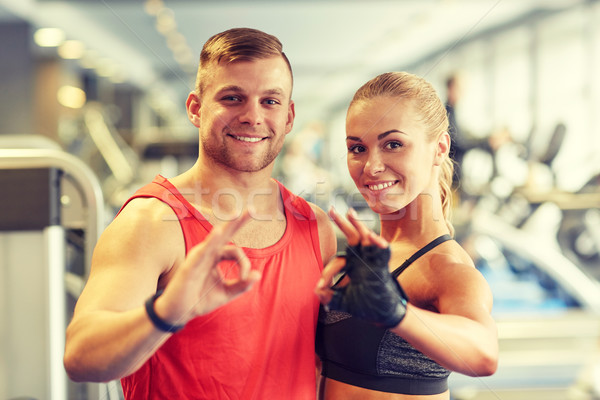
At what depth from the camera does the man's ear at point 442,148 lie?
1247 mm

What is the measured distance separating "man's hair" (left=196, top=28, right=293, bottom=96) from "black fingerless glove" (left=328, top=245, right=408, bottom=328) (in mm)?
507

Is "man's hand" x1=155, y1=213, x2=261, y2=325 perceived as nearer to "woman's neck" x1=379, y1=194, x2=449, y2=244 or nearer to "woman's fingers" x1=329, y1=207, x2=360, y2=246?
"woman's fingers" x1=329, y1=207, x2=360, y2=246

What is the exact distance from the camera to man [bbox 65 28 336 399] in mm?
1089

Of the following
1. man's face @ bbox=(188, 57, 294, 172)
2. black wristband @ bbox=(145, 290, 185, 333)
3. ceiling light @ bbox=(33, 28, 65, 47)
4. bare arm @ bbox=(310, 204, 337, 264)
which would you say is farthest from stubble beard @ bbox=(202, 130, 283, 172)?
ceiling light @ bbox=(33, 28, 65, 47)

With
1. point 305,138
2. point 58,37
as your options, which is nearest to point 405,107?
point 305,138

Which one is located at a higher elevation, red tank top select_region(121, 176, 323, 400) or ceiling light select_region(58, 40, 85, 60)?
ceiling light select_region(58, 40, 85, 60)

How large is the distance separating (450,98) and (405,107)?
3.28 meters

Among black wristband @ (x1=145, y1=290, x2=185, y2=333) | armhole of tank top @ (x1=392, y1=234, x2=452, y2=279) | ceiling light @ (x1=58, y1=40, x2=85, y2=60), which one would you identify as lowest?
black wristband @ (x1=145, y1=290, x2=185, y2=333)

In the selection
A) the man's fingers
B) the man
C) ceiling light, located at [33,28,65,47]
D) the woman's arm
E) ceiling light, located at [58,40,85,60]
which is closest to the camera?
the man's fingers

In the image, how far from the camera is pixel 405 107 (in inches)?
46.8

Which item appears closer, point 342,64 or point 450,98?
point 450,98

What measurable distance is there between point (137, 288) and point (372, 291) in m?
0.44

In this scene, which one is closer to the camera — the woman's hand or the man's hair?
the woman's hand

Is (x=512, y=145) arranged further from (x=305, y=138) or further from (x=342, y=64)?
(x=342, y=64)
